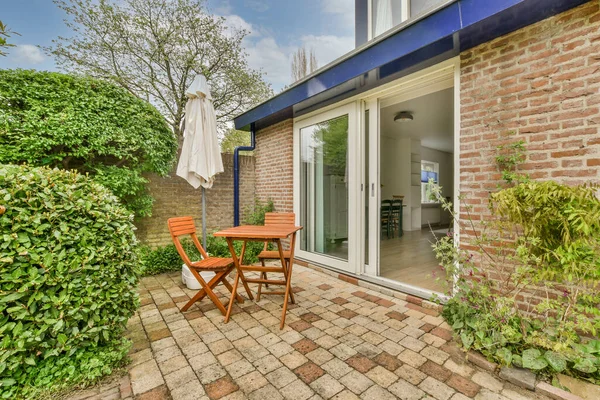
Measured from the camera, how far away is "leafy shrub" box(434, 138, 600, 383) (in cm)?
150

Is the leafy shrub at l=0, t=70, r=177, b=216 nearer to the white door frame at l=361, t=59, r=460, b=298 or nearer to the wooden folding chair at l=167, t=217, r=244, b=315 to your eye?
the wooden folding chair at l=167, t=217, r=244, b=315

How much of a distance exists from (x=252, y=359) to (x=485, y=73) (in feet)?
9.98

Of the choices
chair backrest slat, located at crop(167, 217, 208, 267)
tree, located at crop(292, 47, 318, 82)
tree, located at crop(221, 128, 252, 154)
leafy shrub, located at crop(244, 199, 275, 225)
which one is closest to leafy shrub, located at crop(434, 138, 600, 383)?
chair backrest slat, located at crop(167, 217, 208, 267)

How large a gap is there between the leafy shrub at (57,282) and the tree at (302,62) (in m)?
11.8

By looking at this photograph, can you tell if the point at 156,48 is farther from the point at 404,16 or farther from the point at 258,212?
the point at 404,16

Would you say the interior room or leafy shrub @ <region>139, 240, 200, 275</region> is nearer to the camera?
leafy shrub @ <region>139, 240, 200, 275</region>

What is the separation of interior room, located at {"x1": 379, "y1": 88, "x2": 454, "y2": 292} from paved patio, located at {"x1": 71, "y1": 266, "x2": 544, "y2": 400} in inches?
39.6

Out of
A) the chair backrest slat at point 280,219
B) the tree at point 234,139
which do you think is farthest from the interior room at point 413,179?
the tree at point 234,139

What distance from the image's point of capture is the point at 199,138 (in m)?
3.47

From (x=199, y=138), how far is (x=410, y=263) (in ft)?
12.0

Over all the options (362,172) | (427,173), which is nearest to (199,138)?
(362,172)

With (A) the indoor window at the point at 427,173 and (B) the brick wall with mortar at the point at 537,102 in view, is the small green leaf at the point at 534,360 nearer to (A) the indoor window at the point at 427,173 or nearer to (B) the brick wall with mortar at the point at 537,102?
(B) the brick wall with mortar at the point at 537,102

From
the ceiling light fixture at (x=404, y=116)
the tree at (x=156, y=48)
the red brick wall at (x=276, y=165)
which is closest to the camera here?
the red brick wall at (x=276, y=165)

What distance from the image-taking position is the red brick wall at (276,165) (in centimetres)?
466
